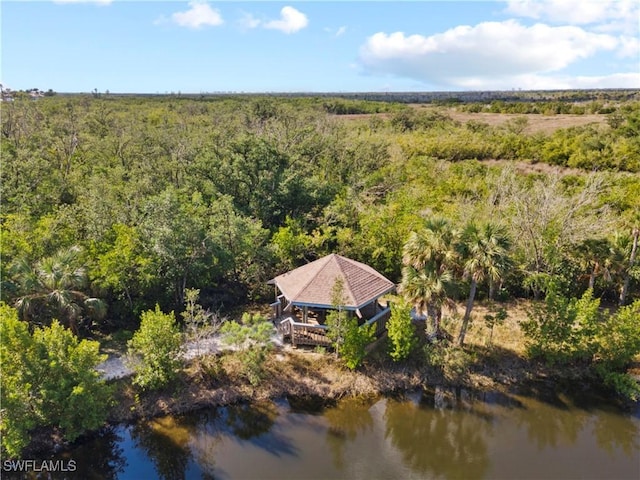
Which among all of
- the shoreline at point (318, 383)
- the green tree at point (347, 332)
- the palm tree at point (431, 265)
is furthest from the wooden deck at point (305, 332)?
the palm tree at point (431, 265)

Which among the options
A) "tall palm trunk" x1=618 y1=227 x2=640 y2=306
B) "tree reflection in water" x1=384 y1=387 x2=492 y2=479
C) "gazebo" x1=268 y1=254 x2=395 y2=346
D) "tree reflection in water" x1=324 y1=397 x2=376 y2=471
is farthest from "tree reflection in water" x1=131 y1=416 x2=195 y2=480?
"tall palm trunk" x1=618 y1=227 x2=640 y2=306

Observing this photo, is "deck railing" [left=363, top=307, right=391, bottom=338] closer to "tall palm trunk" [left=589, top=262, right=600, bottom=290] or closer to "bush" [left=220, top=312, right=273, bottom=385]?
"bush" [left=220, top=312, right=273, bottom=385]

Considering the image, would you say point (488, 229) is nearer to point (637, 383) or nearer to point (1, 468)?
point (637, 383)

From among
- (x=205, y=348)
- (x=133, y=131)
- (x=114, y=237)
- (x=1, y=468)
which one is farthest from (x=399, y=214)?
(x=133, y=131)

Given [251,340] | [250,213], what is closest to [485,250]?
[251,340]

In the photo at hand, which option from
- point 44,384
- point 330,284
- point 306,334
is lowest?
point 306,334

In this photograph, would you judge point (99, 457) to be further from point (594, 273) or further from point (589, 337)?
point (594, 273)
